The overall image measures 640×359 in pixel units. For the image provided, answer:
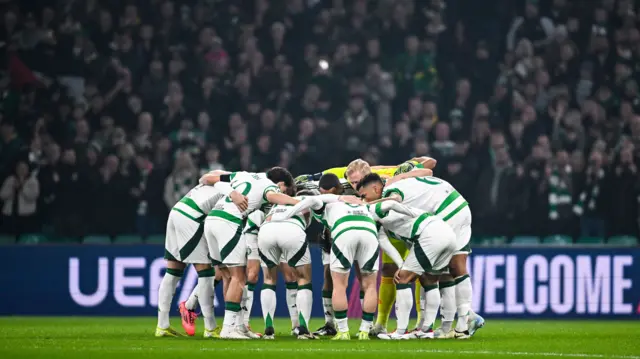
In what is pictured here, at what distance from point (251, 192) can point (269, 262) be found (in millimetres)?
829

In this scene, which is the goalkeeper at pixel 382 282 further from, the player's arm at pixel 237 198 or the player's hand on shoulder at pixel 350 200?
the player's arm at pixel 237 198

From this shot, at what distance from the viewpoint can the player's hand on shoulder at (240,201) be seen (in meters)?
14.1

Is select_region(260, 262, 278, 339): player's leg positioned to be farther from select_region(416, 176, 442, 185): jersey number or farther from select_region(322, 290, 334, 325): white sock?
select_region(416, 176, 442, 185): jersey number

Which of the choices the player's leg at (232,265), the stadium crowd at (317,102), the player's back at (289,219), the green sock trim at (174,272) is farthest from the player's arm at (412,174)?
the stadium crowd at (317,102)

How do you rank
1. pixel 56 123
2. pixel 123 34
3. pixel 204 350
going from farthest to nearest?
pixel 123 34, pixel 56 123, pixel 204 350

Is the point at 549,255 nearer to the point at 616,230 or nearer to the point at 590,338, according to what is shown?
the point at 616,230

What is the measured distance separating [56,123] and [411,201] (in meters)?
8.72

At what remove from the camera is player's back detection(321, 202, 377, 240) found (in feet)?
44.4

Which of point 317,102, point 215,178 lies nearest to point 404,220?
point 215,178

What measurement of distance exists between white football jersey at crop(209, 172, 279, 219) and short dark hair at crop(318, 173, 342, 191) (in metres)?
0.58

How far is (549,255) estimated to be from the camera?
63.8ft

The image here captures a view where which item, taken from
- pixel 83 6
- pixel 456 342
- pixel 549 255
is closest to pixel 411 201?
pixel 456 342

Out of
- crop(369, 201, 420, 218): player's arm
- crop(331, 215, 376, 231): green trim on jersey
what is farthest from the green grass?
crop(369, 201, 420, 218): player's arm

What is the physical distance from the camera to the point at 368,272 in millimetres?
13625
